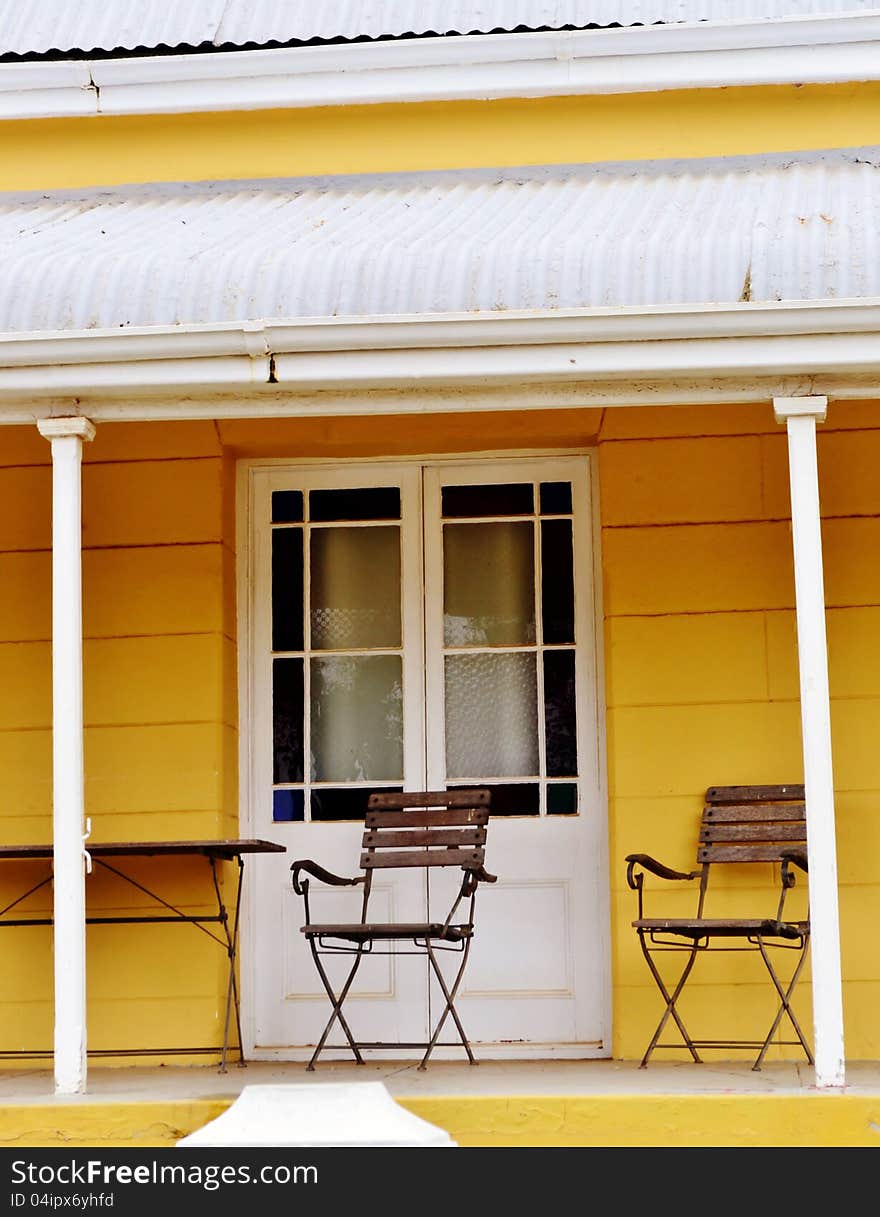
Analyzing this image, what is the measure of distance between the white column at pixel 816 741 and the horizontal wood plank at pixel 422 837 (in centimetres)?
139

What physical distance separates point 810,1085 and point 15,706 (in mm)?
3238

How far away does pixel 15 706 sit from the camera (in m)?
7.14

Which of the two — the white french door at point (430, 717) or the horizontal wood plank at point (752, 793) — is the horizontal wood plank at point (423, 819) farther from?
the horizontal wood plank at point (752, 793)

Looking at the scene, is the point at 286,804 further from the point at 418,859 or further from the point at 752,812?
the point at 752,812

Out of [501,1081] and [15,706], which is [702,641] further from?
[15,706]

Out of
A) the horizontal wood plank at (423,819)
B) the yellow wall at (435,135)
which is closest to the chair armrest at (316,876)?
the horizontal wood plank at (423,819)

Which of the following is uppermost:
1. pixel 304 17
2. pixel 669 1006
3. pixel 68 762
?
pixel 304 17

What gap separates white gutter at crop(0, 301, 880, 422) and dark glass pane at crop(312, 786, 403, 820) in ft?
5.86

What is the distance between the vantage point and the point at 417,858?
22.3 ft

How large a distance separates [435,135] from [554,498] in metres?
1.51

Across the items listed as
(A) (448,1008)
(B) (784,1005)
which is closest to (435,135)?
(A) (448,1008)

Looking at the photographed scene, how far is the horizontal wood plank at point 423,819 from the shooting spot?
6.75m

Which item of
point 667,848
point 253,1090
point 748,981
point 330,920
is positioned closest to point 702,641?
point 667,848

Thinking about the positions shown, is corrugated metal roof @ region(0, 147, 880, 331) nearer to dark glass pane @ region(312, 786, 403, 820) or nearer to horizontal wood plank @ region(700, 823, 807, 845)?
horizontal wood plank @ region(700, 823, 807, 845)
